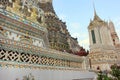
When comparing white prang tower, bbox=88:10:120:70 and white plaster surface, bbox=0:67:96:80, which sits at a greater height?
white prang tower, bbox=88:10:120:70

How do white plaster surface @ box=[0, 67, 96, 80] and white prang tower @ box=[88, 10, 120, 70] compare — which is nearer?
white plaster surface @ box=[0, 67, 96, 80]

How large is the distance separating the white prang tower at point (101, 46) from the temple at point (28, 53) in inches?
612

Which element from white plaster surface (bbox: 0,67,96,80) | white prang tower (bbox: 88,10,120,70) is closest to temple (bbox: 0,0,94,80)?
white plaster surface (bbox: 0,67,96,80)

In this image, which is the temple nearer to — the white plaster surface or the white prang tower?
the white plaster surface

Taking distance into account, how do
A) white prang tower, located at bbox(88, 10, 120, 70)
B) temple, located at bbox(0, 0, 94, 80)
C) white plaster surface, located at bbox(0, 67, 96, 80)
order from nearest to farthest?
white plaster surface, located at bbox(0, 67, 96, 80) < temple, located at bbox(0, 0, 94, 80) < white prang tower, located at bbox(88, 10, 120, 70)

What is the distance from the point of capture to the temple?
4832mm

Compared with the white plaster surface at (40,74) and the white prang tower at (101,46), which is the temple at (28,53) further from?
the white prang tower at (101,46)

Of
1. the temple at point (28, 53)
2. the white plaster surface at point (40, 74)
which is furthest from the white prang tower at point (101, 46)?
the white plaster surface at point (40, 74)

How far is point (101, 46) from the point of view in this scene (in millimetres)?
26312

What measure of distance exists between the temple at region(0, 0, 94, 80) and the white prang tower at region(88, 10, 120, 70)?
1554 centimetres

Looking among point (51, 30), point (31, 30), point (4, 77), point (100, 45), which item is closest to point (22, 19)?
point (31, 30)

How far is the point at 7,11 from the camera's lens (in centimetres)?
725

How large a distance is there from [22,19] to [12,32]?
1.07m

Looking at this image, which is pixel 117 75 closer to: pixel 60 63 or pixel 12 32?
pixel 60 63
